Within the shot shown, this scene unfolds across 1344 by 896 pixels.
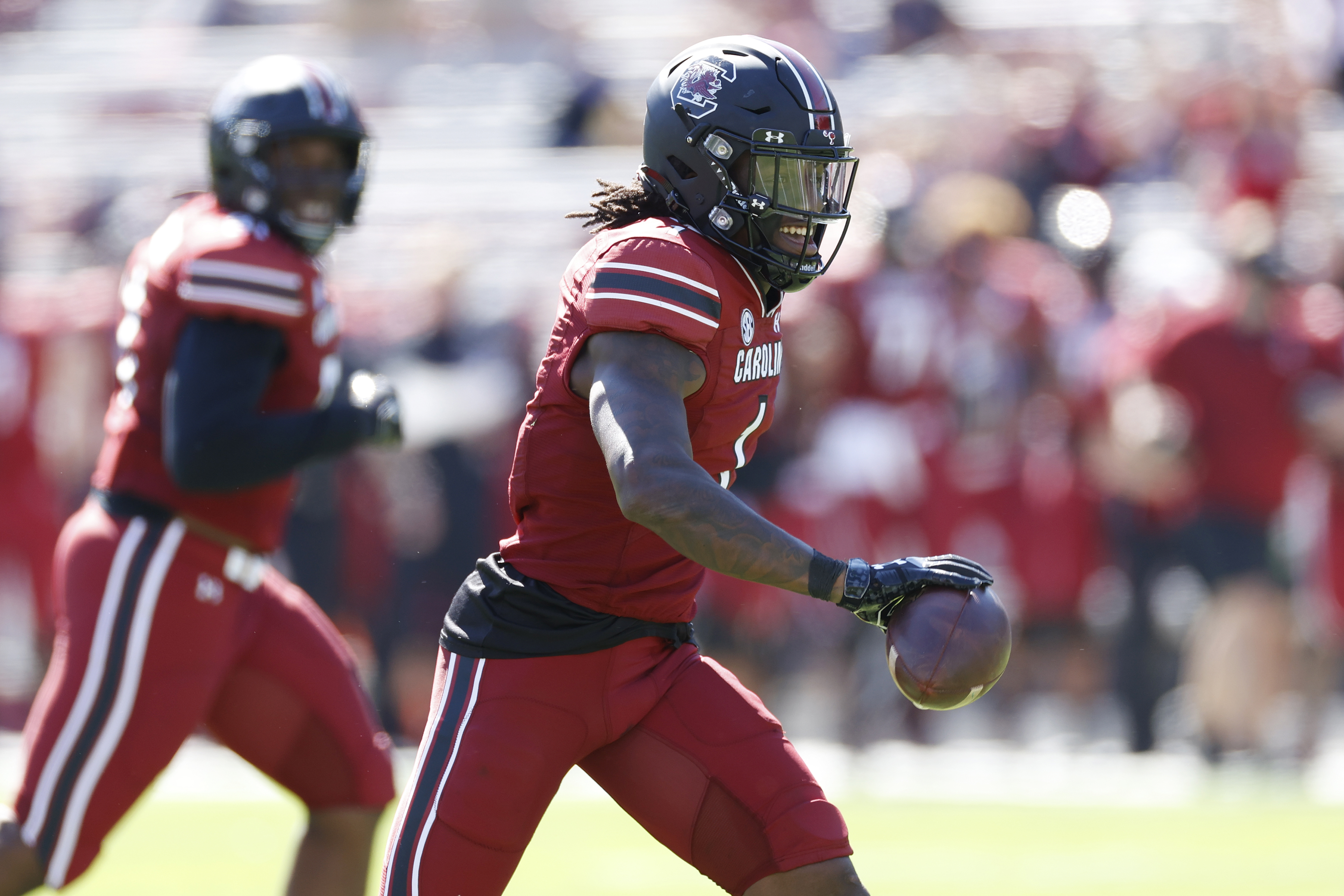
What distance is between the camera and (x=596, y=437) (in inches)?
116

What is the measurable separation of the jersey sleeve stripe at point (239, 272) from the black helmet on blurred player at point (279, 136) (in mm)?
291

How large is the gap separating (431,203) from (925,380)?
179 inches

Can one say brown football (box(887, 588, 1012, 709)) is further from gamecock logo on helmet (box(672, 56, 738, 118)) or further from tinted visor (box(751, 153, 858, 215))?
gamecock logo on helmet (box(672, 56, 738, 118))

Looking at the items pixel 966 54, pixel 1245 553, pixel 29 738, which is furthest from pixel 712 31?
pixel 29 738

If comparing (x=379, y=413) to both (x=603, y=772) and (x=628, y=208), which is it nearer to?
(x=628, y=208)

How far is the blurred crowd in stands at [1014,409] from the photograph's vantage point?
779 cm

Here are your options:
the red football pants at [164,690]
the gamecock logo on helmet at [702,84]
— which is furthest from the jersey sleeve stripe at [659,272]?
the red football pants at [164,690]

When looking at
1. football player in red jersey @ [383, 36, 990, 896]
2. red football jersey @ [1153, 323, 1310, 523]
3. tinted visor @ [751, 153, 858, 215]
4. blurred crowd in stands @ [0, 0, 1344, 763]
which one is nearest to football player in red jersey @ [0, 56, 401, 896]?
football player in red jersey @ [383, 36, 990, 896]

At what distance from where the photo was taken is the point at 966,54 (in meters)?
11.6

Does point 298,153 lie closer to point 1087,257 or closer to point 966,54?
point 1087,257

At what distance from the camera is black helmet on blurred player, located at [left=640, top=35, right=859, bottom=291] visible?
3146 millimetres

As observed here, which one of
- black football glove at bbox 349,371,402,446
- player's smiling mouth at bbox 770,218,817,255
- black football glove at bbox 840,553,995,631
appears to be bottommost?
black football glove at bbox 349,371,402,446

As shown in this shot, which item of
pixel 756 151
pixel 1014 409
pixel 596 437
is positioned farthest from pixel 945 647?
pixel 1014 409

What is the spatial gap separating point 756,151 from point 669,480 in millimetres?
680
